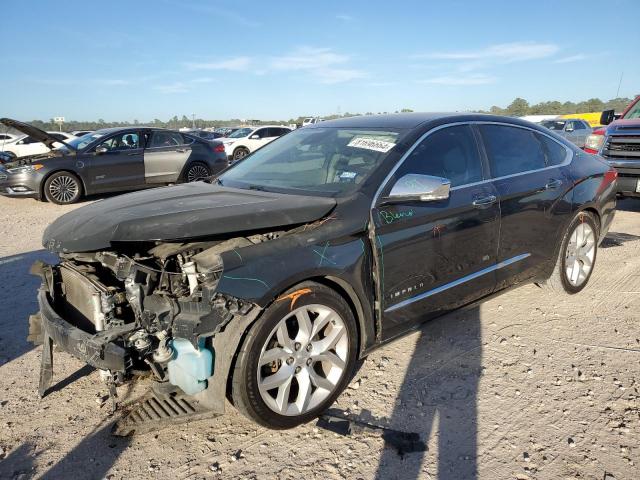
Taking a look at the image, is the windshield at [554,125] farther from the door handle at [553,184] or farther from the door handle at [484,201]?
the door handle at [484,201]

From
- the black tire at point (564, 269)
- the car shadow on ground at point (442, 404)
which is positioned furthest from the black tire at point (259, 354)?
the black tire at point (564, 269)

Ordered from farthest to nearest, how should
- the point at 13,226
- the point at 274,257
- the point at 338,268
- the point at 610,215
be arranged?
the point at 13,226, the point at 610,215, the point at 338,268, the point at 274,257

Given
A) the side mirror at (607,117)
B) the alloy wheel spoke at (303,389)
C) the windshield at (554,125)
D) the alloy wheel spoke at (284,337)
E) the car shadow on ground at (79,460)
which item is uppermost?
the windshield at (554,125)

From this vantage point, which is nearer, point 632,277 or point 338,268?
point 338,268

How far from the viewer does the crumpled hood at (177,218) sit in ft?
8.24

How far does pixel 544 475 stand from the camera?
2371mm

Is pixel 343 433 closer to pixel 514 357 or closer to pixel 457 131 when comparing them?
pixel 514 357

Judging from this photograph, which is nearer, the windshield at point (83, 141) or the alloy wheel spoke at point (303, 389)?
the alloy wheel spoke at point (303, 389)

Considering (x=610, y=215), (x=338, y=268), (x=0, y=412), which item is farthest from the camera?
(x=610, y=215)

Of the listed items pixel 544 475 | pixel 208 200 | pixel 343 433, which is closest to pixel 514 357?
pixel 544 475

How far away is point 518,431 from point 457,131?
2082mm

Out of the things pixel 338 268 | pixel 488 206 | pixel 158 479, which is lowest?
pixel 158 479

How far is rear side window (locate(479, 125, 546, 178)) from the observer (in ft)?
12.4

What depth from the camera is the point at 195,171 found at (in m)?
11.7
